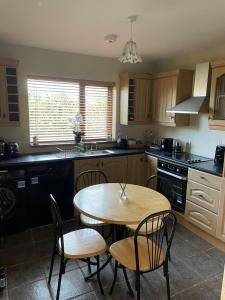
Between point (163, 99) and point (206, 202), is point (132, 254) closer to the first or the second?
point (206, 202)

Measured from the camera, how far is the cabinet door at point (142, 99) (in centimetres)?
380

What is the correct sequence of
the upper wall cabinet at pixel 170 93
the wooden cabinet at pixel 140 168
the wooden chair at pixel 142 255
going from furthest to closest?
the wooden cabinet at pixel 140 168
the upper wall cabinet at pixel 170 93
the wooden chair at pixel 142 255

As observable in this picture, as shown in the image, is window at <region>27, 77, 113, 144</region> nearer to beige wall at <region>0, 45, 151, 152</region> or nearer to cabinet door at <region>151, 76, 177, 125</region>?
beige wall at <region>0, 45, 151, 152</region>

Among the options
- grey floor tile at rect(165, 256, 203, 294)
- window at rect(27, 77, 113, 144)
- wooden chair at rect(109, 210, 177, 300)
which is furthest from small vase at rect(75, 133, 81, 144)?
grey floor tile at rect(165, 256, 203, 294)

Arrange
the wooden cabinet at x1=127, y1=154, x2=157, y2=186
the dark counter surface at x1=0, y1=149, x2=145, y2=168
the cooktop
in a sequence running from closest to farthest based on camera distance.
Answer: the dark counter surface at x1=0, y1=149, x2=145, y2=168 → the cooktop → the wooden cabinet at x1=127, y1=154, x2=157, y2=186

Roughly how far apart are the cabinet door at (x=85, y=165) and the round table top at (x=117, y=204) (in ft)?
2.57

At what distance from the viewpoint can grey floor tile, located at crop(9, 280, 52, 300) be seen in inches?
Answer: 74.1

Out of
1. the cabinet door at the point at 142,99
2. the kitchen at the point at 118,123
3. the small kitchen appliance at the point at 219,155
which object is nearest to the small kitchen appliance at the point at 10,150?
the kitchen at the point at 118,123

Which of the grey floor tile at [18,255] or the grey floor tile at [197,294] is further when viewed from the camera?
the grey floor tile at [18,255]

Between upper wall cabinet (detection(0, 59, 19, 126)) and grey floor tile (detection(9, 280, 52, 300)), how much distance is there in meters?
1.93

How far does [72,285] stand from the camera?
2018 mm

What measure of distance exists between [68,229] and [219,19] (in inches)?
115

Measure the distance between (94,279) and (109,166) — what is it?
1.63m

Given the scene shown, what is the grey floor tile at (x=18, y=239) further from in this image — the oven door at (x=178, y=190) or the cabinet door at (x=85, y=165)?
the oven door at (x=178, y=190)
